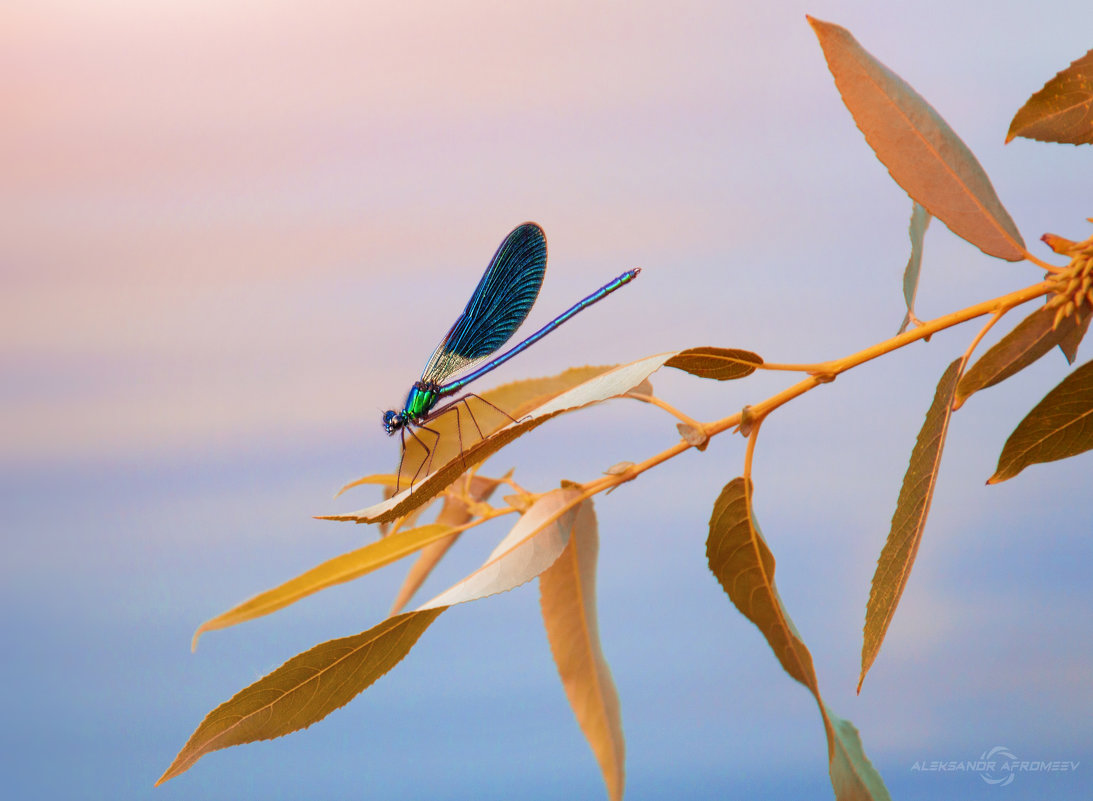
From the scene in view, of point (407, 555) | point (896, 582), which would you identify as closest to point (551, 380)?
point (407, 555)

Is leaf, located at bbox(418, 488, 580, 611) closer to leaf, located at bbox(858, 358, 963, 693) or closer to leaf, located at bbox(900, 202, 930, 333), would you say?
leaf, located at bbox(858, 358, 963, 693)

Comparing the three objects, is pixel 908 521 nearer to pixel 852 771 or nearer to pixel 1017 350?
pixel 1017 350

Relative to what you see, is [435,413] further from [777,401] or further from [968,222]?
[968,222]

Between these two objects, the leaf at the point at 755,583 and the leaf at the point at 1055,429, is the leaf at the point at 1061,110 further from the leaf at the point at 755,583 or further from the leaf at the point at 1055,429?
the leaf at the point at 755,583

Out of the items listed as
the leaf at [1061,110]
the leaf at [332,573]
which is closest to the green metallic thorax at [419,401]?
the leaf at [332,573]

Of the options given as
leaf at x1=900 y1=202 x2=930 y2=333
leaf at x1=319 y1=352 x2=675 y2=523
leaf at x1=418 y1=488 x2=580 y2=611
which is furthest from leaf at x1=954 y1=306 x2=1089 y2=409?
leaf at x1=418 y1=488 x2=580 y2=611

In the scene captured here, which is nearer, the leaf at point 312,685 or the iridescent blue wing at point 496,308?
the leaf at point 312,685

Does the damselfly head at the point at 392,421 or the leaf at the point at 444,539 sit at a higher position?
the damselfly head at the point at 392,421

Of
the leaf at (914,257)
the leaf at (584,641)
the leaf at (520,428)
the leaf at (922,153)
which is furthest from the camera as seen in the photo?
→ the leaf at (584,641)
